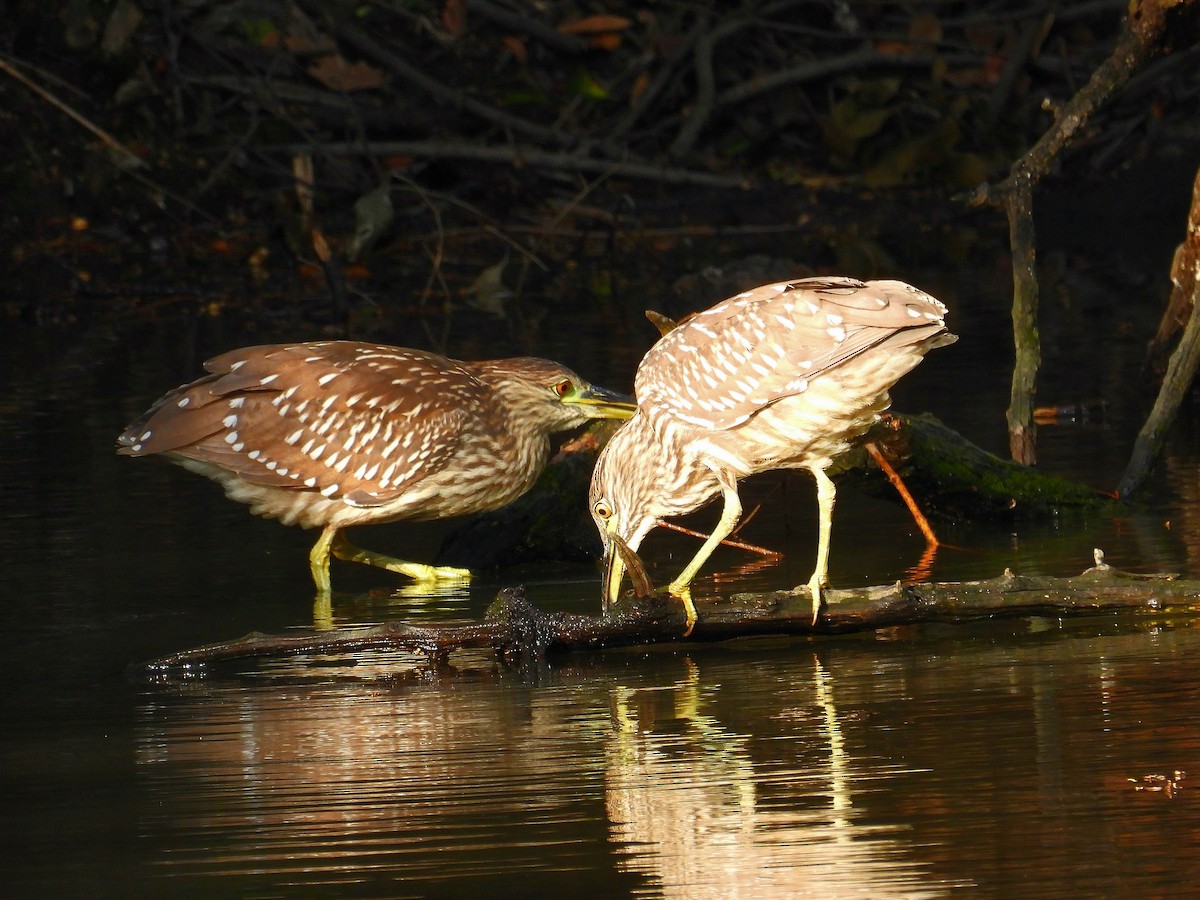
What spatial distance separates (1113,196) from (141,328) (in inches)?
403

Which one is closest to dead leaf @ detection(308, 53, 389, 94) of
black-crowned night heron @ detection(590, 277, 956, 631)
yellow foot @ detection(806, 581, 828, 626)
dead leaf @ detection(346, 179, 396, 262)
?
dead leaf @ detection(346, 179, 396, 262)

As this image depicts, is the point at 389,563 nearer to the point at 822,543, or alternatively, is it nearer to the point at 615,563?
the point at 615,563

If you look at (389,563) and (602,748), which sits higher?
(389,563)

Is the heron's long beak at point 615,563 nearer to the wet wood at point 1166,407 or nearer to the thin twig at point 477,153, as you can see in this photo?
the wet wood at point 1166,407

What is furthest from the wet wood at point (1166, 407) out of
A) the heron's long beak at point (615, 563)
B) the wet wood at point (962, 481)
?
the heron's long beak at point (615, 563)

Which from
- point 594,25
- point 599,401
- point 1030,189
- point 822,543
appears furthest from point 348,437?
point 594,25

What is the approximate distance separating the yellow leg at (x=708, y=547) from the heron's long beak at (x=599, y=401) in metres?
1.15

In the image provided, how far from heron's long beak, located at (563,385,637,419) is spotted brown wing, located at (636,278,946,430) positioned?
116cm

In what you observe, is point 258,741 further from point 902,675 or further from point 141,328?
point 141,328

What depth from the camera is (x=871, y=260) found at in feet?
57.3

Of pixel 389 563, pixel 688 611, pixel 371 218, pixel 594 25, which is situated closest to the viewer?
pixel 688 611

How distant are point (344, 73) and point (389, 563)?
11.7 meters

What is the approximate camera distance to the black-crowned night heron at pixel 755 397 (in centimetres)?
624

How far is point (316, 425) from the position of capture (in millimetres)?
7988
